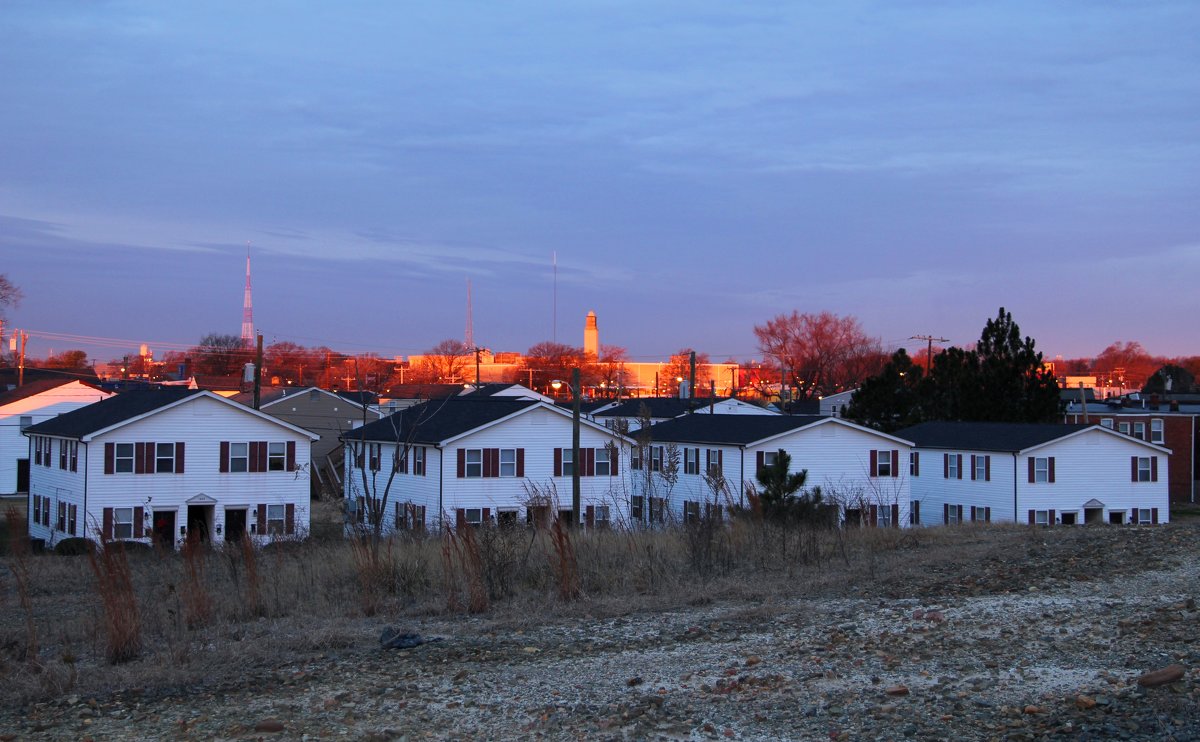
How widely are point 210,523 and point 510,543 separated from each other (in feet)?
100

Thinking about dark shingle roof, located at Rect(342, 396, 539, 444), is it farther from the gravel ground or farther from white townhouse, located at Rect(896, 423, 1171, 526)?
the gravel ground

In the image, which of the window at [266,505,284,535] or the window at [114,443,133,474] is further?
the window at [266,505,284,535]

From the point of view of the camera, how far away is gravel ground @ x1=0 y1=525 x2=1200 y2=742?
7.95 meters

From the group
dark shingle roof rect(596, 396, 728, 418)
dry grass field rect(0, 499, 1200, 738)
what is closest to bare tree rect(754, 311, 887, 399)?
dark shingle roof rect(596, 396, 728, 418)

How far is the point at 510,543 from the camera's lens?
49.2ft

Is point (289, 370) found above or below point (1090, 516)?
above

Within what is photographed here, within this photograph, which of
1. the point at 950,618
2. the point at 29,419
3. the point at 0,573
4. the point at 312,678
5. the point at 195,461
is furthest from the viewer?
the point at 29,419

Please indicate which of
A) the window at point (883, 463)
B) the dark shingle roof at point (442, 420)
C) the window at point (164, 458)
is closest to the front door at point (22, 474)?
the window at point (164, 458)

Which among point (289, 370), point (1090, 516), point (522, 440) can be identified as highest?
point (289, 370)

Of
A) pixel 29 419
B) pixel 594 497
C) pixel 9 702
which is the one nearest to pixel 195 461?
pixel 594 497

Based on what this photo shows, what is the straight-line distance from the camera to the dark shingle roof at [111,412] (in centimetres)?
4125

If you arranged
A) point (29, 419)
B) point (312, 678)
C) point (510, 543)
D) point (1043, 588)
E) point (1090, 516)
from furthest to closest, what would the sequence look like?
point (29, 419)
point (1090, 516)
point (510, 543)
point (1043, 588)
point (312, 678)

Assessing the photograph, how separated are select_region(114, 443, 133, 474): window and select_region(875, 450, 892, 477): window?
28184 mm

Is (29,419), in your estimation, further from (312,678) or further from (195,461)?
(312,678)
